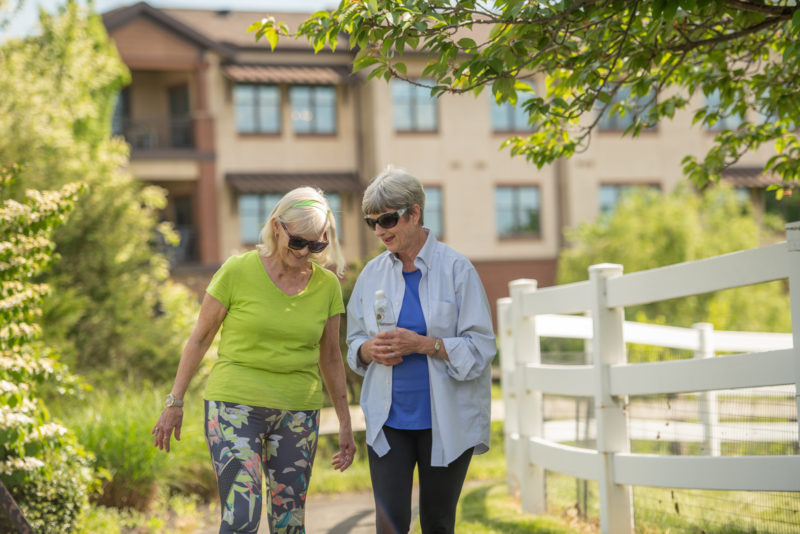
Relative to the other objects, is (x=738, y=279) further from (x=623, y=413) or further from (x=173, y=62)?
(x=173, y=62)

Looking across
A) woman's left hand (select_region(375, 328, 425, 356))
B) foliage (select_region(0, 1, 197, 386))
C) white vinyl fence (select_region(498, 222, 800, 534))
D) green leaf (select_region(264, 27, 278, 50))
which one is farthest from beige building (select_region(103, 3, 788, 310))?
woman's left hand (select_region(375, 328, 425, 356))

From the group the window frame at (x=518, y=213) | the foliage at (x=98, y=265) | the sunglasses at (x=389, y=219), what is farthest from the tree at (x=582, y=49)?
the window frame at (x=518, y=213)

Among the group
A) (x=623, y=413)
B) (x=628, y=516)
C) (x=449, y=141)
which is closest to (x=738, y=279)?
(x=623, y=413)

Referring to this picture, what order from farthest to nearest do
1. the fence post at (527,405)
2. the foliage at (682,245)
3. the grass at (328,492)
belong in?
1. the foliage at (682,245)
2. the fence post at (527,405)
3. the grass at (328,492)

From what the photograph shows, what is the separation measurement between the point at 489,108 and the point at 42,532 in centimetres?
2625

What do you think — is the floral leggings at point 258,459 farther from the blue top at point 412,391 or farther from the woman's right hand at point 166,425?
the blue top at point 412,391

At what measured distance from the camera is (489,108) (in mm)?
31703

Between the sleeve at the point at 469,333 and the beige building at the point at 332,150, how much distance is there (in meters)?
25.6

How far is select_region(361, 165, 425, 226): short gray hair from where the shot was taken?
4.65m

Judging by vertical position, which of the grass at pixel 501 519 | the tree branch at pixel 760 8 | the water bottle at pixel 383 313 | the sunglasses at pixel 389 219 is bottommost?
the grass at pixel 501 519

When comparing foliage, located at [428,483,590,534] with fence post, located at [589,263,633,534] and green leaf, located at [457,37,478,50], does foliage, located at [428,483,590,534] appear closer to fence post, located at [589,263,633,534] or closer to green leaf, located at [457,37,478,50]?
fence post, located at [589,263,633,534]

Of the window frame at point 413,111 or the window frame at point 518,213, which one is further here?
the window frame at point 518,213

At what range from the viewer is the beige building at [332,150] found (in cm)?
3028

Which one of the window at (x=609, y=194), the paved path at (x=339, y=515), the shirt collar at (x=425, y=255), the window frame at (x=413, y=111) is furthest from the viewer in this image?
the window at (x=609, y=194)
